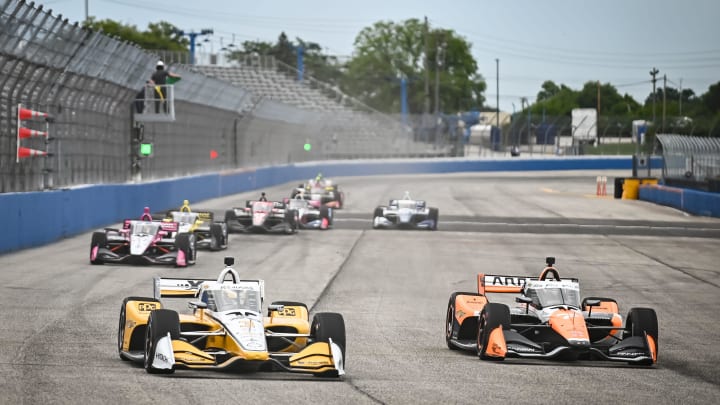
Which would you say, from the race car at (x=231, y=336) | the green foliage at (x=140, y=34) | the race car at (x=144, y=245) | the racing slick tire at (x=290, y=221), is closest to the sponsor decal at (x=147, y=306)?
the race car at (x=231, y=336)

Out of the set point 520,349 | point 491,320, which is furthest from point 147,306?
point 520,349

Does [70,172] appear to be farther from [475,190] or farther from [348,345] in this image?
[475,190]

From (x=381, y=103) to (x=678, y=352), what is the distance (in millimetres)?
134207

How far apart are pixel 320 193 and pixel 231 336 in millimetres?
26621

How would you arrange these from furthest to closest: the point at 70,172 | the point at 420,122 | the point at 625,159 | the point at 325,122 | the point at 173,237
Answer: the point at 625,159 < the point at 420,122 < the point at 325,122 < the point at 70,172 < the point at 173,237

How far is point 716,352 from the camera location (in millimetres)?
13234

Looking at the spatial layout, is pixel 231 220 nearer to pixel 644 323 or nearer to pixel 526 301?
pixel 526 301

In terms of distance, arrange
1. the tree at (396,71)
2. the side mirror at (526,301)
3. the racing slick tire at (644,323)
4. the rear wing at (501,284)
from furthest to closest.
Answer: the tree at (396,71)
the rear wing at (501,284)
the side mirror at (526,301)
the racing slick tire at (644,323)

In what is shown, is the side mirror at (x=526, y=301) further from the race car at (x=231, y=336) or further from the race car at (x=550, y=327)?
the race car at (x=231, y=336)

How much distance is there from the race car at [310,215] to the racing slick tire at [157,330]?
1967 centimetres

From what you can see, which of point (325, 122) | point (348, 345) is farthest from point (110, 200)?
point (325, 122)

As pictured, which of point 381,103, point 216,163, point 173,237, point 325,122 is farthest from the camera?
point 381,103

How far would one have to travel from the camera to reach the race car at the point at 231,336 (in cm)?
1062

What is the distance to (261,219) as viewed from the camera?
2872 centimetres
